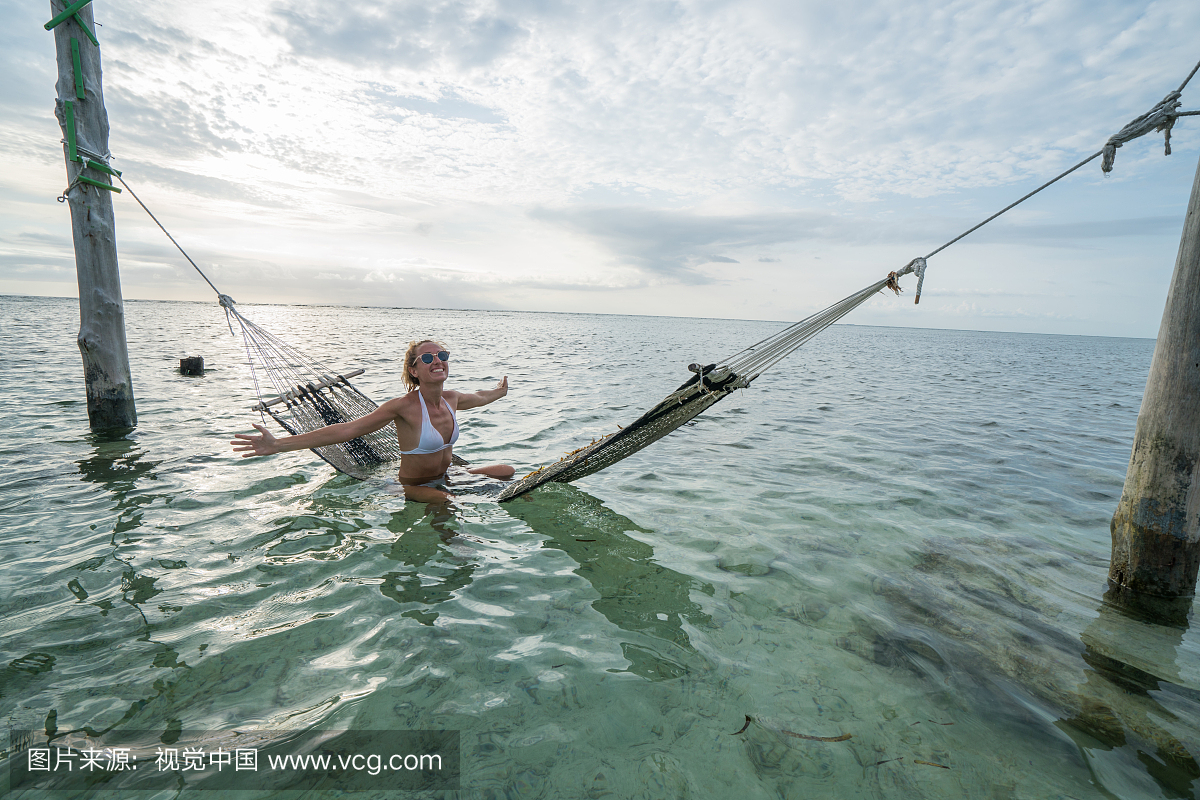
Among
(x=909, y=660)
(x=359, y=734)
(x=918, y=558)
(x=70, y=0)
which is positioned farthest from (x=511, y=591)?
(x=70, y=0)

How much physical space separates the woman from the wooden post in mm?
5007

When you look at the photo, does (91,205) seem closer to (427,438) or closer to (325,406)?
(325,406)

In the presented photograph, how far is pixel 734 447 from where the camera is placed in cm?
790

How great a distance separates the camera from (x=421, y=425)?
466 centimetres

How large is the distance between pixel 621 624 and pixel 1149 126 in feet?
16.2

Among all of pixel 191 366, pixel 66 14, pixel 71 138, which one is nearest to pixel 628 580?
pixel 71 138

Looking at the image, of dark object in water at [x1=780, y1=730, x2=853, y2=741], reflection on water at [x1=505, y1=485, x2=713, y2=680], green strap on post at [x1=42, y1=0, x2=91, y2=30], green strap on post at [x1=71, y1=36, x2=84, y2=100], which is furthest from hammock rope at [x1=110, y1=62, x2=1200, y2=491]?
dark object in water at [x1=780, y1=730, x2=853, y2=741]

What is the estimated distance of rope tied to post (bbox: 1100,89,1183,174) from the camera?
3.47 m

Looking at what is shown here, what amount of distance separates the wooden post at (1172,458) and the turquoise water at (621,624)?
40cm

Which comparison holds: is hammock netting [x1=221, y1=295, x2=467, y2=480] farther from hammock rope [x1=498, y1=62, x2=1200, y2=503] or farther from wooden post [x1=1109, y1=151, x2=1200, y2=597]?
wooden post [x1=1109, y1=151, x2=1200, y2=597]

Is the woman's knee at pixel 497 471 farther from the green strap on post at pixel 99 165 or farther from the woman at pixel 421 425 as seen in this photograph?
the green strap on post at pixel 99 165

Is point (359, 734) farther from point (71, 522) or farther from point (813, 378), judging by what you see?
point (813, 378)

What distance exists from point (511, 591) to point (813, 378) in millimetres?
16934

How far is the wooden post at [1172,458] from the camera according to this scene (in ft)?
10.3
